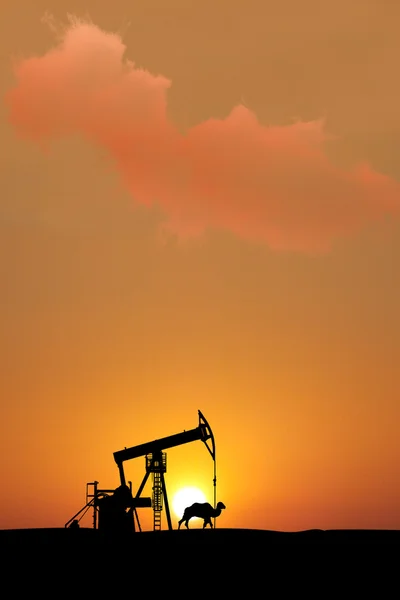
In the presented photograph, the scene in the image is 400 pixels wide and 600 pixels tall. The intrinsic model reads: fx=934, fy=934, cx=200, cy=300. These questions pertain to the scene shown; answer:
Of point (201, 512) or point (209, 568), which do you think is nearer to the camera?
point (209, 568)

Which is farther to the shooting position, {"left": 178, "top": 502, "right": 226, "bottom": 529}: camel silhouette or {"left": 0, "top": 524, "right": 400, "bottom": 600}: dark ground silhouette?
{"left": 178, "top": 502, "right": 226, "bottom": 529}: camel silhouette

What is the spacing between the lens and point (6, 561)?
3316 cm

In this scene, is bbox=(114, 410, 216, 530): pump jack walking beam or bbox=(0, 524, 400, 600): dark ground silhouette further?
bbox=(114, 410, 216, 530): pump jack walking beam

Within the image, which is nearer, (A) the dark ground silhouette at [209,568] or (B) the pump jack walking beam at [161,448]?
(A) the dark ground silhouette at [209,568]

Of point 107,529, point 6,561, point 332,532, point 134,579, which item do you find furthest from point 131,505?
point 134,579

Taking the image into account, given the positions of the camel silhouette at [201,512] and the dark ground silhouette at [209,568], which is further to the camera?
the camel silhouette at [201,512]

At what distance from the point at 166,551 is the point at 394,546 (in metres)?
8.36

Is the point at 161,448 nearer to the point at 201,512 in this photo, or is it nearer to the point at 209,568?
the point at 201,512

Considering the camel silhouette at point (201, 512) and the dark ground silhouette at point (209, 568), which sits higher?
the camel silhouette at point (201, 512)

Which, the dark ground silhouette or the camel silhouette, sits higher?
the camel silhouette

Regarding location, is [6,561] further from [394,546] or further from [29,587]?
[394,546]

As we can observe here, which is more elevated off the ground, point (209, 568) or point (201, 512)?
point (201, 512)

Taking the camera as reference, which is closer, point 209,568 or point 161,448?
point 209,568

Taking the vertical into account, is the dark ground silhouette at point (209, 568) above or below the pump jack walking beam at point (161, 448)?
below
